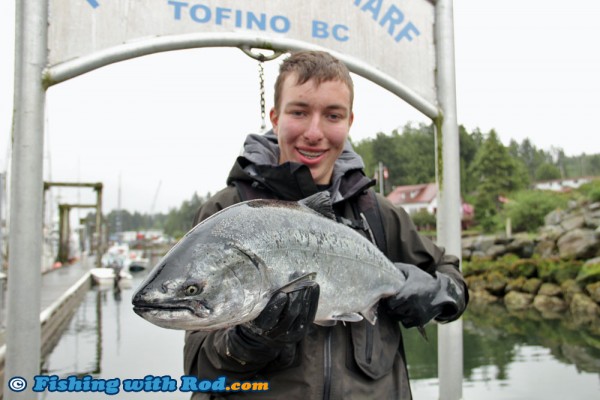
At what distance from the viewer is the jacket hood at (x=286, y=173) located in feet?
9.19

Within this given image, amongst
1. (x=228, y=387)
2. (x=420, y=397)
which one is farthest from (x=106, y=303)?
(x=228, y=387)

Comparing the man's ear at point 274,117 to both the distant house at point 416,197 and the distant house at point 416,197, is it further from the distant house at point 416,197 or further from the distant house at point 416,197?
the distant house at point 416,197

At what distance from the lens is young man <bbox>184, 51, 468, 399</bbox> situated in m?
2.46

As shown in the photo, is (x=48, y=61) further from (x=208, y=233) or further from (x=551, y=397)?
(x=551, y=397)

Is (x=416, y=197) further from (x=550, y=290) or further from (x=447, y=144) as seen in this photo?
(x=447, y=144)

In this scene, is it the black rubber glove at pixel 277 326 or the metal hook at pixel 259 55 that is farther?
the metal hook at pixel 259 55

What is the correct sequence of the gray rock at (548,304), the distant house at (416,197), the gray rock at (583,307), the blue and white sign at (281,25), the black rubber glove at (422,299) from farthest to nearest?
the distant house at (416,197), the gray rock at (548,304), the gray rock at (583,307), the blue and white sign at (281,25), the black rubber glove at (422,299)

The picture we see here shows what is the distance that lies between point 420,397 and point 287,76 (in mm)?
7361

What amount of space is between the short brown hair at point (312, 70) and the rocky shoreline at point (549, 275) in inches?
559

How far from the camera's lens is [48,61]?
417 cm

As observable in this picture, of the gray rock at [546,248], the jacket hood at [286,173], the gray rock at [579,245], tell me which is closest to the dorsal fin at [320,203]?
the jacket hood at [286,173]

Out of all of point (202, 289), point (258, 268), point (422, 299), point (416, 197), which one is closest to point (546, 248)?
point (422, 299)


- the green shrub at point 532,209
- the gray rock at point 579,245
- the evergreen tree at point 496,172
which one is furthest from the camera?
the evergreen tree at point 496,172

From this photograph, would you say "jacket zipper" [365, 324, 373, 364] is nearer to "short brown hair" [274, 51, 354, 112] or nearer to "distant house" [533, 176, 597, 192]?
"short brown hair" [274, 51, 354, 112]
